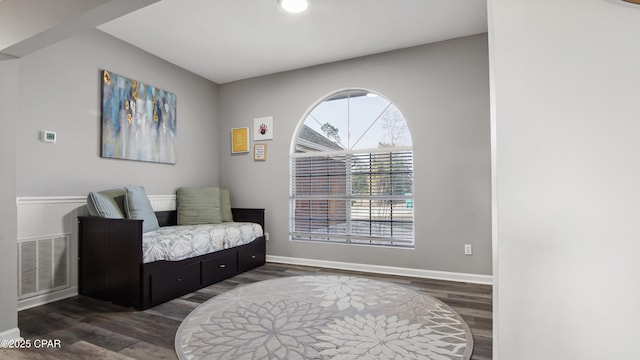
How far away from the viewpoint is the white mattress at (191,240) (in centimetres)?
254

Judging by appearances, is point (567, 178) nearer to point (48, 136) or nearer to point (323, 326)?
point (323, 326)

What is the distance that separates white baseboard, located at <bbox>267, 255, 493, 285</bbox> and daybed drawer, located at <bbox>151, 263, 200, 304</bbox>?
4.52 ft

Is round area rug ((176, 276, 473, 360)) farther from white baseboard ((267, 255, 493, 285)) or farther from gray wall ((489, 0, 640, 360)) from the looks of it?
gray wall ((489, 0, 640, 360))

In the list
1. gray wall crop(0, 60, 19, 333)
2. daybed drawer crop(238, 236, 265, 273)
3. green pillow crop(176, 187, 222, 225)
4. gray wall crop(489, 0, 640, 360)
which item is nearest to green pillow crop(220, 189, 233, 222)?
green pillow crop(176, 187, 222, 225)

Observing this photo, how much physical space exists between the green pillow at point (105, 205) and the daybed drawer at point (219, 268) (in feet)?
3.09

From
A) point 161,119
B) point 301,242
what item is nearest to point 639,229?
point 301,242

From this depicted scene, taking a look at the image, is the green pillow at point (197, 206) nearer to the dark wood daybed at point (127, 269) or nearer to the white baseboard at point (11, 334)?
the dark wood daybed at point (127, 269)

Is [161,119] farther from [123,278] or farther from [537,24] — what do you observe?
[537,24]

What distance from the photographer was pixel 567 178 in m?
0.70

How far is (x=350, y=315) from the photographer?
2.27 m

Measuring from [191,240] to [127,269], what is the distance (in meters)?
0.57

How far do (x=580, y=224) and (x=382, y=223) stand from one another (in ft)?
9.82

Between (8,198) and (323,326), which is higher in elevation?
(8,198)

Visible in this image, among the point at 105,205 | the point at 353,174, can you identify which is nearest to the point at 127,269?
the point at 105,205
